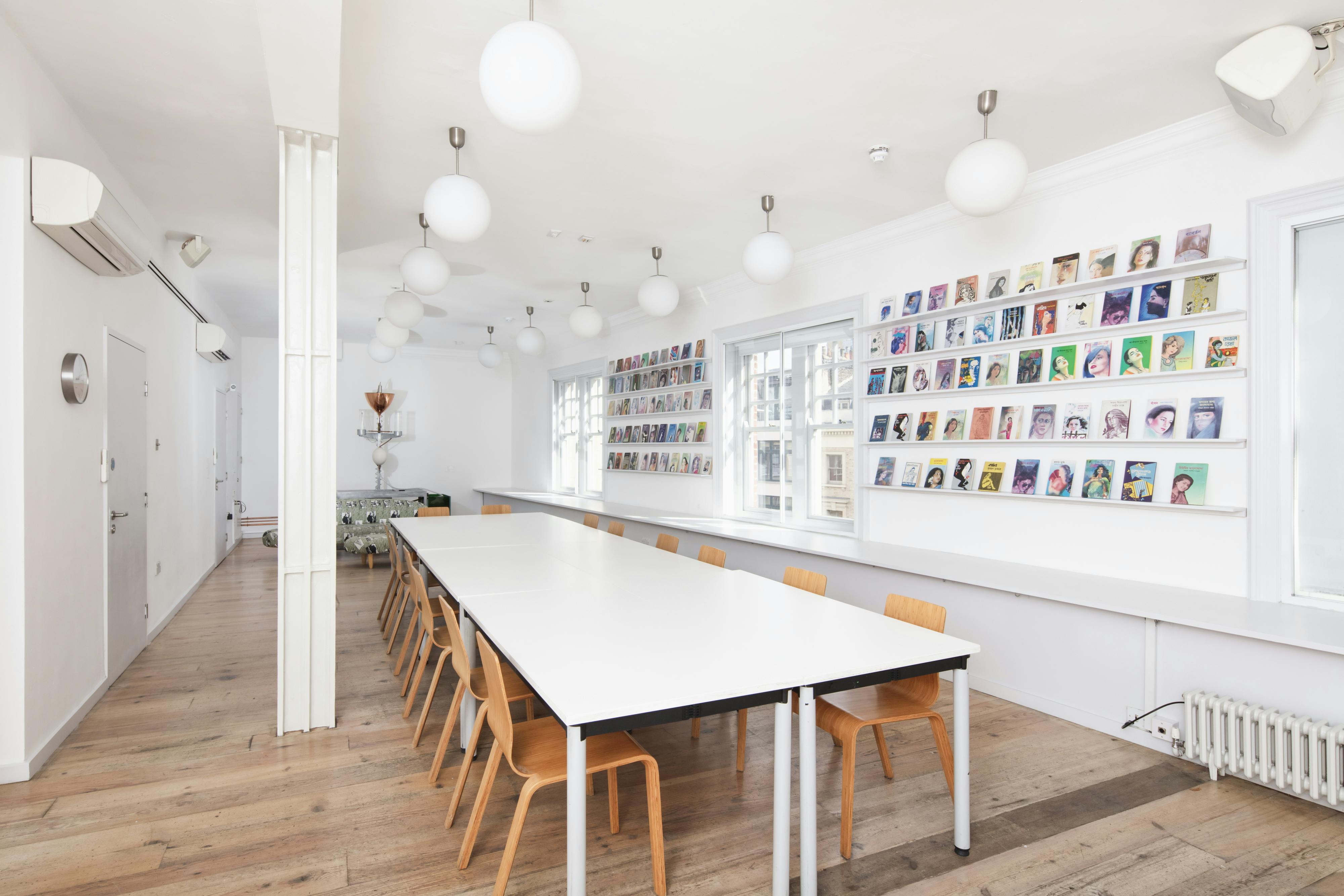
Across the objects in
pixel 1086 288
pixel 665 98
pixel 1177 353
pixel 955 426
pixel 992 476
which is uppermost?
pixel 665 98

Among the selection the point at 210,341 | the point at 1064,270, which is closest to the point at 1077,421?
the point at 1064,270

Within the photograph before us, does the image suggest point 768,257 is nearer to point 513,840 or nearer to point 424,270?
point 424,270

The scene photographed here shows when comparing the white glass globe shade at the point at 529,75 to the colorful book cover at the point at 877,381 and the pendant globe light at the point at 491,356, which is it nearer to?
the colorful book cover at the point at 877,381

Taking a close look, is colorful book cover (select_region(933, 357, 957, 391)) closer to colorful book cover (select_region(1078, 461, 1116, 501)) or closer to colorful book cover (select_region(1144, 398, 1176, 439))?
colorful book cover (select_region(1078, 461, 1116, 501))

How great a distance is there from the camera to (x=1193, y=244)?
2957 mm

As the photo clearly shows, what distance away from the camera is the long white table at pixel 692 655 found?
167 cm

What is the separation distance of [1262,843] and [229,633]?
5531 mm

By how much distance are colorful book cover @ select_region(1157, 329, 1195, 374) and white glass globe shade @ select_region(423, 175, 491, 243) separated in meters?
3.05

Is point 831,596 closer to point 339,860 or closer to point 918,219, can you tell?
point 918,219

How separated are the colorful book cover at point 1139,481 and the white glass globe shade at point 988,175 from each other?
142 centimetres

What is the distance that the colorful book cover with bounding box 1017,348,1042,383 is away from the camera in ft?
11.5

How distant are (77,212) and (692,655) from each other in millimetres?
2948

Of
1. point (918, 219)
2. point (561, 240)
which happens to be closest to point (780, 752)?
point (918, 219)

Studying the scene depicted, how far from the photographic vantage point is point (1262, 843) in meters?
2.18
